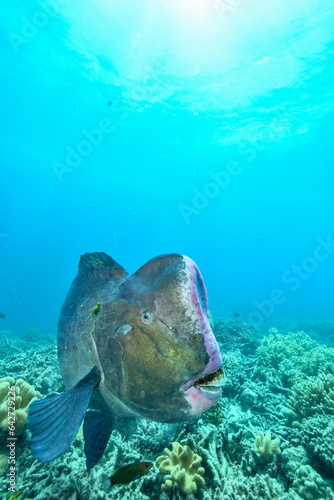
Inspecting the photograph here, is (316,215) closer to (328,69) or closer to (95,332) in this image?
(328,69)

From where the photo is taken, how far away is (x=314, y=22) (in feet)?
55.1

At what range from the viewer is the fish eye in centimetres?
144

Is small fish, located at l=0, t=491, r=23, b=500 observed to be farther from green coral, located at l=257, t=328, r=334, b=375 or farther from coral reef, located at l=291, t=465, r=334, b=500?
green coral, located at l=257, t=328, r=334, b=375

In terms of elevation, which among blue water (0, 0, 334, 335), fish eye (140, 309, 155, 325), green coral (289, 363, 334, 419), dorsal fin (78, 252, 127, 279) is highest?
blue water (0, 0, 334, 335)

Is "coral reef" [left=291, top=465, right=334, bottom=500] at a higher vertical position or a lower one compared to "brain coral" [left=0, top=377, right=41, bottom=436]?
higher

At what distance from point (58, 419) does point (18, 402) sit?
1.88m

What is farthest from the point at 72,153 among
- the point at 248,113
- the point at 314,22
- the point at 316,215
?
the point at 316,215

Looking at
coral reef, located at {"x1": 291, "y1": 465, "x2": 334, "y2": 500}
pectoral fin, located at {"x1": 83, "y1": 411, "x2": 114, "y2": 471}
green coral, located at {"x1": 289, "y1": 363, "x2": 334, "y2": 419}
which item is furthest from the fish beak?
green coral, located at {"x1": 289, "y1": 363, "x2": 334, "y2": 419}

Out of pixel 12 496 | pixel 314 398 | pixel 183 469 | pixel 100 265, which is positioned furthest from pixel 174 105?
pixel 12 496

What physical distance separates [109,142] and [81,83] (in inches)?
513

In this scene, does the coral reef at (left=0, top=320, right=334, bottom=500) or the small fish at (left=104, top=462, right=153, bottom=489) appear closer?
the small fish at (left=104, top=462, right=153, bottom=489)

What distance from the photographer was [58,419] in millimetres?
1484

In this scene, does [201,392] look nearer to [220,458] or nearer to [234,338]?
[220,458]

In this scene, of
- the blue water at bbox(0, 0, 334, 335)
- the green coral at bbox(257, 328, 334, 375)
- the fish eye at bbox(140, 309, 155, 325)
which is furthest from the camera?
the blue water at bbox(0, 0, 334, 335)
